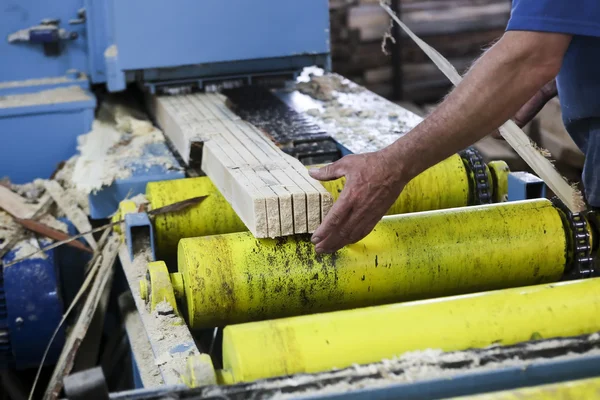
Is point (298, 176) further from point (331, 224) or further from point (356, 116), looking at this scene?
point (356, 116)

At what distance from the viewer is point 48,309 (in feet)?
10.7

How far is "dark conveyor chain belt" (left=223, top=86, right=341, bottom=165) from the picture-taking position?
3314 millimetres

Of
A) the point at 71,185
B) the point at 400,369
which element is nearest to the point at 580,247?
the point at 400,369

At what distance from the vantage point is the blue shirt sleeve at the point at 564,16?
6.03 feet

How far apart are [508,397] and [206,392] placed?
0.63 m

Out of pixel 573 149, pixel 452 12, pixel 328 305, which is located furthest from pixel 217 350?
pixel 452 12

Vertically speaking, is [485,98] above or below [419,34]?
below

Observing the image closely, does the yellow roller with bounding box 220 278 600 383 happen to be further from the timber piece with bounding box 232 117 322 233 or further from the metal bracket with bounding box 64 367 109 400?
the timber piece with bounding box 232 117 322 233

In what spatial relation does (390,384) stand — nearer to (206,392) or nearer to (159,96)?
(206,392)

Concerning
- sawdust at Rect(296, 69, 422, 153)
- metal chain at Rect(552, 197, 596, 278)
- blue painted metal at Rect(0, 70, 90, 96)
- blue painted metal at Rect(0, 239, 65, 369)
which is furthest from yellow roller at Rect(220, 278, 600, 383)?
blue painted metal at Rect(0, 70, 90, 96)

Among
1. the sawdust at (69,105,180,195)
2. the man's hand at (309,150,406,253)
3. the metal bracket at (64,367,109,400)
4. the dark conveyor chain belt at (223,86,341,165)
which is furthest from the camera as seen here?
the sawdust at (69,105,180,195)

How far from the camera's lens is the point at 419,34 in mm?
7504

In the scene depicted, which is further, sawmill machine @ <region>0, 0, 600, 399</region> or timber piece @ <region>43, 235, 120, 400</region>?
timber piece @ <region>43, 235, 120, 400</region>

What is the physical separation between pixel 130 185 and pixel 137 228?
59 cm
